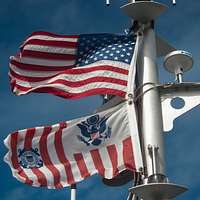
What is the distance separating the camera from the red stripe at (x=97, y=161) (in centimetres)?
957

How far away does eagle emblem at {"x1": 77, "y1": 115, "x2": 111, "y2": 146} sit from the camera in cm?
984

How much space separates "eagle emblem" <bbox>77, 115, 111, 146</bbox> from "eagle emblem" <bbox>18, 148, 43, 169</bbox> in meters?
0.64

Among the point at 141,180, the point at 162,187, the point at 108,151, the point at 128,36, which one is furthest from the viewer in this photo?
the point at 128,36

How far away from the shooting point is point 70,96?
10.3 metres

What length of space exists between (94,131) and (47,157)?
0.76m

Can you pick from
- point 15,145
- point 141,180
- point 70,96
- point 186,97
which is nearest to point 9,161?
point 15,145

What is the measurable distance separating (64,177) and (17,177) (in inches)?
25.5

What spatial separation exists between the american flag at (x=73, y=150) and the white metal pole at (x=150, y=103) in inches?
8.8

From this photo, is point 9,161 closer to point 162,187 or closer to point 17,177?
point 17,177

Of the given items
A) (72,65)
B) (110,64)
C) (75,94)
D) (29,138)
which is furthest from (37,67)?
(29,138)

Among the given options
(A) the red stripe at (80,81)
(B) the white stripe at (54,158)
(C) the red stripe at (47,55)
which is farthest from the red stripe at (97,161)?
(C) the red stripe at (47,55)

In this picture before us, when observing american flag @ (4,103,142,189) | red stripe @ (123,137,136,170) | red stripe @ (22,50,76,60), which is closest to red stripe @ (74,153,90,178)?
american flag @ (4,103,142,189)

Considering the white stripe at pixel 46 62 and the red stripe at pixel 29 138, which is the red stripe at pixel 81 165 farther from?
the white stripe at pixel 46 62

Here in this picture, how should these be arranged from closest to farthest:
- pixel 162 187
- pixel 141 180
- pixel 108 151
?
pixel 162 187, pixel 141 180, pixel 108 151
